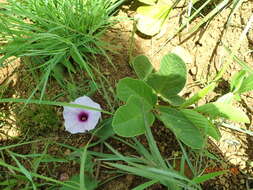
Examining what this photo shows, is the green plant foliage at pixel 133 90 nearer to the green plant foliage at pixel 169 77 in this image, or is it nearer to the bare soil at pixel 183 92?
the green plant foliage at pixel 169 77

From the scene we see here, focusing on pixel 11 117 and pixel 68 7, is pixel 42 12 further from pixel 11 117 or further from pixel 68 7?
pixel 11 117

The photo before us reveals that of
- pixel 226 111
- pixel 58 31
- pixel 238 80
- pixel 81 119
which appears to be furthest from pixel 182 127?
pixel 58 31

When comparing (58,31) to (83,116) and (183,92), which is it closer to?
(83,116)

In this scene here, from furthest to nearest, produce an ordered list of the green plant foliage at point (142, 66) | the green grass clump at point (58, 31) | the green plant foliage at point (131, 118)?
the green grass clump at point (58, 31)
the green plant foliage at point (142, 66)
the green plant foliage at point (131, 118)

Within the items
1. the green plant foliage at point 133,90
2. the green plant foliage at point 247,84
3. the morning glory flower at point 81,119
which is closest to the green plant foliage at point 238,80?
the green plant foliage at point 247,84

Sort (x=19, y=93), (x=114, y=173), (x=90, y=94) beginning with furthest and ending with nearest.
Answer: (x=19, y=93) → (x=90, y=94) → (x=114, y=173)

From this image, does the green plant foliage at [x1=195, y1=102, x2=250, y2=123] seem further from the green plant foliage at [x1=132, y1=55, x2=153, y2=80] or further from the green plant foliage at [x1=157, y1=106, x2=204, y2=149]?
the green plant foliage at [x1=132, y1=55, x2=153, y2=80]

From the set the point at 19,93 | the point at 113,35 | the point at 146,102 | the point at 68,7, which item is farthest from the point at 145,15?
the point at 19,93
